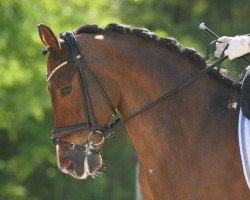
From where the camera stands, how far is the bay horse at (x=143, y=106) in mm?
5004

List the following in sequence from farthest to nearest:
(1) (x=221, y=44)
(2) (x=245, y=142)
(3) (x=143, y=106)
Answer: (1) (x=221, y=44) < (3) (x=143, y=106) < (2) (x=245, y=142)

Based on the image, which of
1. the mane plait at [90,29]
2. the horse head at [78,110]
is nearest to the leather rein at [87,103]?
the horse head at [78,110]

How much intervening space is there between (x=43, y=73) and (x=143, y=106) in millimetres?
8018

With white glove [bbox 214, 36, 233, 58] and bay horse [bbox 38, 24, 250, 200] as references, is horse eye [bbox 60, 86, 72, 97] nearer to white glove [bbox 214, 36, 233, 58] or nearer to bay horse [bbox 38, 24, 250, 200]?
bay horse [bbox 38, 24, 250, 200]

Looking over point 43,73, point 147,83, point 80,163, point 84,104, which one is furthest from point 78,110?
point 43,73

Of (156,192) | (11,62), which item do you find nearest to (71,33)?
(156,192)

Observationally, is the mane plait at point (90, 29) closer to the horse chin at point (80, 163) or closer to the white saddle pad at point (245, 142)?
the horse chin at point (80, 163)

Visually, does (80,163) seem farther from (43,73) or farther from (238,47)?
(43,73)

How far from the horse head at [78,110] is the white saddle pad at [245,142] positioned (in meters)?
0.86

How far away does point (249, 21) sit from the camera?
650 inches

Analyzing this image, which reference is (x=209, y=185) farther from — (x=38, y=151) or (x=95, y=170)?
(x=38, y=151)

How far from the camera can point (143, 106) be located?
16.9 feet

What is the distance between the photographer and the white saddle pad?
15.9 ft

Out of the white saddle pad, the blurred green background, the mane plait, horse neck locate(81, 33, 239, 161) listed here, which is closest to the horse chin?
horse neck locate(81, 33, 239, 161)
